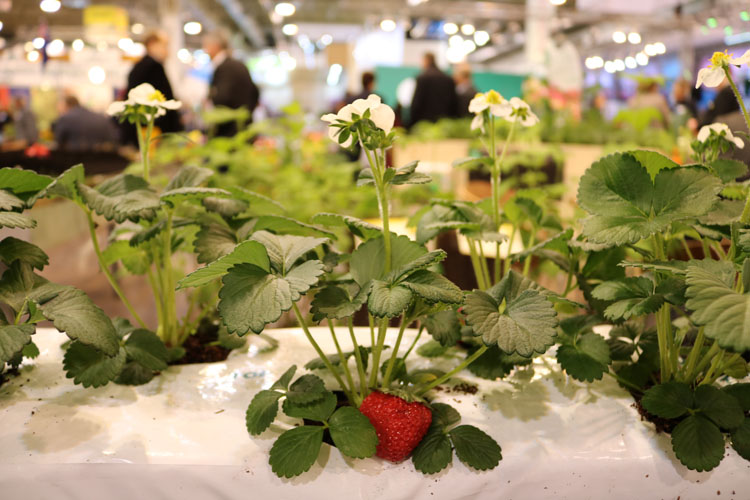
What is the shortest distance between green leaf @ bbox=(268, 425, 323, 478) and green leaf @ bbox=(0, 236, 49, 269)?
47cm

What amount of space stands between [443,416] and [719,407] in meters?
0.37

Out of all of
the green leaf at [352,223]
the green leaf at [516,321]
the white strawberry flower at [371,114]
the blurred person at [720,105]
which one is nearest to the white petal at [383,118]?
the white strawberry flower at [371,114]

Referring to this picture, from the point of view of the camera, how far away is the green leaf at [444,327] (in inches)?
36.6

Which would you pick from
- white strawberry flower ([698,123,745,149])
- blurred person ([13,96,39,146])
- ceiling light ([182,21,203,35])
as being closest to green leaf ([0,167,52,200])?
white strawberry flower ([698,123,745,149])

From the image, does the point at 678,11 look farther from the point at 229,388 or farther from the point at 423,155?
the point at 229,388

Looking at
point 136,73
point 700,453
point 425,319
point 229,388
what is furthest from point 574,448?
point 136,73

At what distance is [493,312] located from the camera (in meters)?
0.81

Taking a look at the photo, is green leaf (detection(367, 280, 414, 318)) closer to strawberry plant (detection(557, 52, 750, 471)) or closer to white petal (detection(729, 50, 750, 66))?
strawberry plant (detection(557, 52, 750, 471))

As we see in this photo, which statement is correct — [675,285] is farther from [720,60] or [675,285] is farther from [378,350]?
[378,350]

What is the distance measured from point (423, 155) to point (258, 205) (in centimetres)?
302

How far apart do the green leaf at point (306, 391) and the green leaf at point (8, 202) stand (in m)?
0.46

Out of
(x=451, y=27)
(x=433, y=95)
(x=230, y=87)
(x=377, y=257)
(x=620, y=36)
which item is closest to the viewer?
(x=377, y=257)

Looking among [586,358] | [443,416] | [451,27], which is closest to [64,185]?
[443,416]

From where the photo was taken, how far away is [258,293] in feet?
2.46
